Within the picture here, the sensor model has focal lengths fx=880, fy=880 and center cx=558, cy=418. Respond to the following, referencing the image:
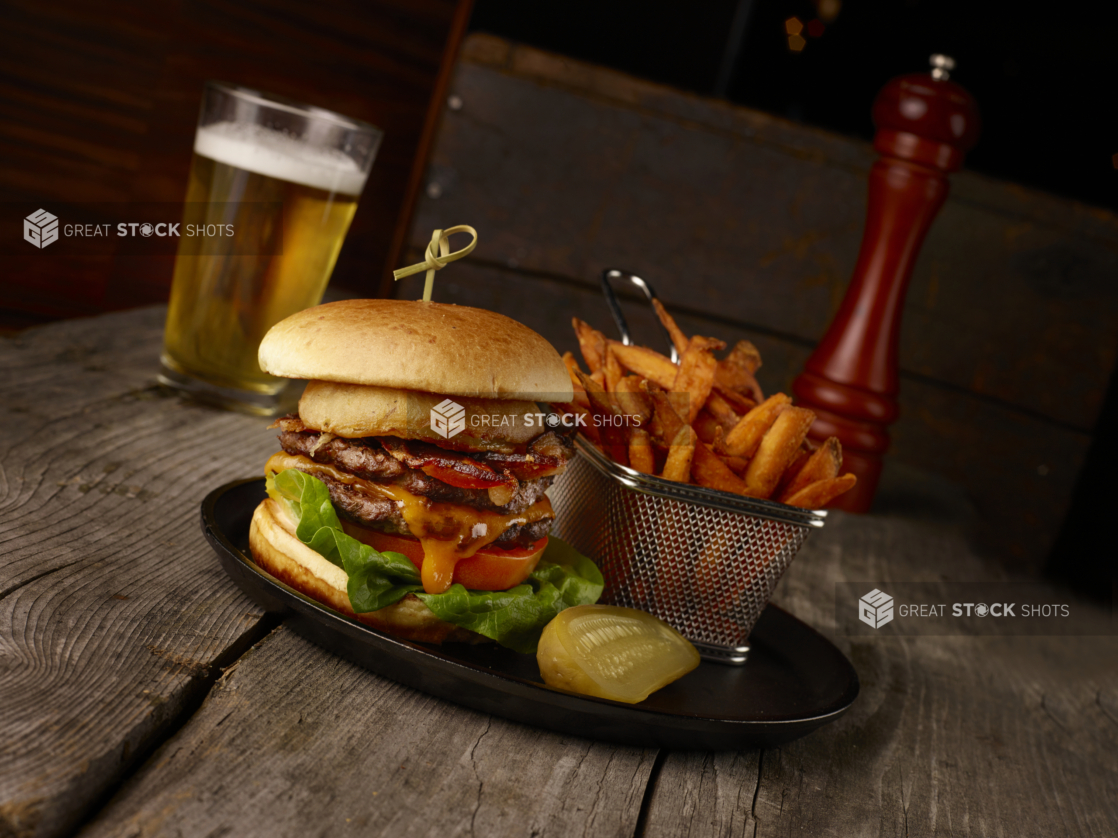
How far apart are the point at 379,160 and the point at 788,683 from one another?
467 centimetres

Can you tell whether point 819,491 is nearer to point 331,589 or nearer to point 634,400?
point 634,400

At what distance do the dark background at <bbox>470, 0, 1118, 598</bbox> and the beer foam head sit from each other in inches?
99.7

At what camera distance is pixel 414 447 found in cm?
133

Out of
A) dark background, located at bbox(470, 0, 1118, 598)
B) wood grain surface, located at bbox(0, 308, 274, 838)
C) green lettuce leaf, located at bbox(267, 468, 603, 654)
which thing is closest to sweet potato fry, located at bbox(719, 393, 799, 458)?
green lettuce leaf, located at bbox(267, 468, 603, 654)

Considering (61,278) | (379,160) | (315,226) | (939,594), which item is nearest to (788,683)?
(939,594)

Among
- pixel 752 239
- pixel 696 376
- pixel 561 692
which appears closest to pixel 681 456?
pixel 696 376

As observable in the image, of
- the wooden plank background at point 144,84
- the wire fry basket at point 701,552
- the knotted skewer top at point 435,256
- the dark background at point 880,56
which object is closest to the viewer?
the knotted skewer top at point 435,256

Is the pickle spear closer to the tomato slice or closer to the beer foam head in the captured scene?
the tomato slice

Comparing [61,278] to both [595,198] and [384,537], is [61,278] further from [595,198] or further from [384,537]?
[384,537]

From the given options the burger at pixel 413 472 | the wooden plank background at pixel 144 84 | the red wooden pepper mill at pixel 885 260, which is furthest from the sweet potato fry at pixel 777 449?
the wooden plank background at pixel 144 84

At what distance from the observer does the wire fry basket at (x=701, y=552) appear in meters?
1.51

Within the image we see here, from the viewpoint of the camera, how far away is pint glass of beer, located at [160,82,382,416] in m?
2.00

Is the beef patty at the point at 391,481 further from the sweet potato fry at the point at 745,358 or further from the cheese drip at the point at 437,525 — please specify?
the sweet potato fry at the point at 745,358

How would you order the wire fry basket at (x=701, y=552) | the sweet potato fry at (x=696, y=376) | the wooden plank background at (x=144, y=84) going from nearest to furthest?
the wire fry basket at (x=701, y=552), the sweet potato fry at (x=696, y=376), the wooden plank background at (x=144, y=84)
